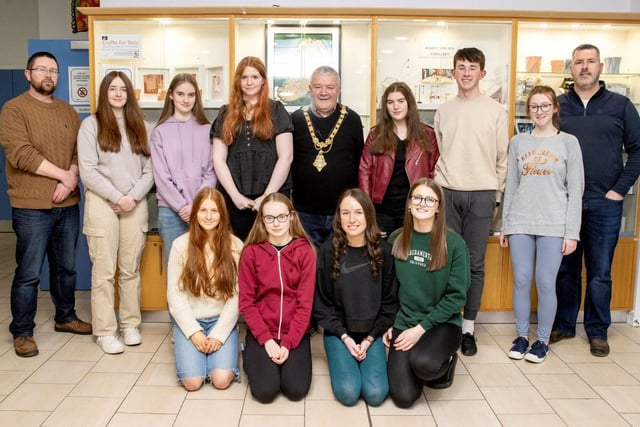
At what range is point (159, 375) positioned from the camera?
339 centimetres

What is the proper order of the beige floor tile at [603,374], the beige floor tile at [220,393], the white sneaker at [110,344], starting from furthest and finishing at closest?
1. the white sneaker at [110,344]
2. the beige floor tile at [603,374]
3. the beige floor tile at [220,393]

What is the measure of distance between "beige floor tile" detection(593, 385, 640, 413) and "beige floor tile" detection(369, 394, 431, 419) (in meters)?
0.93

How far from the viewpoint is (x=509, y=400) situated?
3.10 metres

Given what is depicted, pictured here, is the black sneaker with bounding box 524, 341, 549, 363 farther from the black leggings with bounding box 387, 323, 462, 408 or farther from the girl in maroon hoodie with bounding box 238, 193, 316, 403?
the girl in maroon hoodie with bounding box 238, 193, 316, 403

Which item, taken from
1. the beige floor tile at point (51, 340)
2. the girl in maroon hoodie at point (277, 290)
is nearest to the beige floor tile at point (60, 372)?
the beige floor tile at point (51, 340)

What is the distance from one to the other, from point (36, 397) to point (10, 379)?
333 mm

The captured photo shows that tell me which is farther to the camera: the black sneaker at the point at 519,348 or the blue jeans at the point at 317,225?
the blue jeans at the point at 317,225

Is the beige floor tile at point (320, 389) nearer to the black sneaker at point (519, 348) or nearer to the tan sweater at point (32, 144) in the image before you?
the black sneaker at point (519, 348)

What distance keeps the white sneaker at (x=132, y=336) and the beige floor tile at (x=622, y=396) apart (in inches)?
104

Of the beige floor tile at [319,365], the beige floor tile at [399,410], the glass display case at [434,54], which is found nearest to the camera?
the beige floor tile at [399,410]

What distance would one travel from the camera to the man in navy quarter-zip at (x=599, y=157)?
12.2 ft

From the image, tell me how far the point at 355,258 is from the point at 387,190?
0.65m

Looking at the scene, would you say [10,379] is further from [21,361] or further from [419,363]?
[419,363]

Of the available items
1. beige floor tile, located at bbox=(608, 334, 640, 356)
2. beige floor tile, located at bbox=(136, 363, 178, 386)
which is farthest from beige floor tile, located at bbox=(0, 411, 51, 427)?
beige floor tile, located at bbox=(608, 334, 640, 356)
